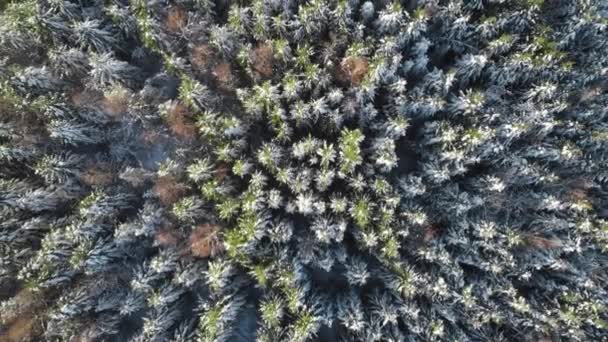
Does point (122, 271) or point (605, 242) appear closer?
point (605, 242)

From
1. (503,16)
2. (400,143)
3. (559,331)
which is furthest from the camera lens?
(400,143)

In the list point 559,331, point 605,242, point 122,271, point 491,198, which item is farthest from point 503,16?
point 122,271

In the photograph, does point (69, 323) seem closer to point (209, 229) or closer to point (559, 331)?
point (209, 229)

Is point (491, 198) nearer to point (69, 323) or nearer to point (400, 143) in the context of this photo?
point (400, 143)

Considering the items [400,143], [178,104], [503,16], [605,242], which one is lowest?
[605,242]

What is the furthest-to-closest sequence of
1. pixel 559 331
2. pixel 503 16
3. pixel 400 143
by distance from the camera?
1. pixel 400 143
2. pixel 503 16
3. pixel 559 331

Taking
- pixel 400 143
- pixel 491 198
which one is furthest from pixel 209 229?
pixel 491 198

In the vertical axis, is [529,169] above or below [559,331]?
above
